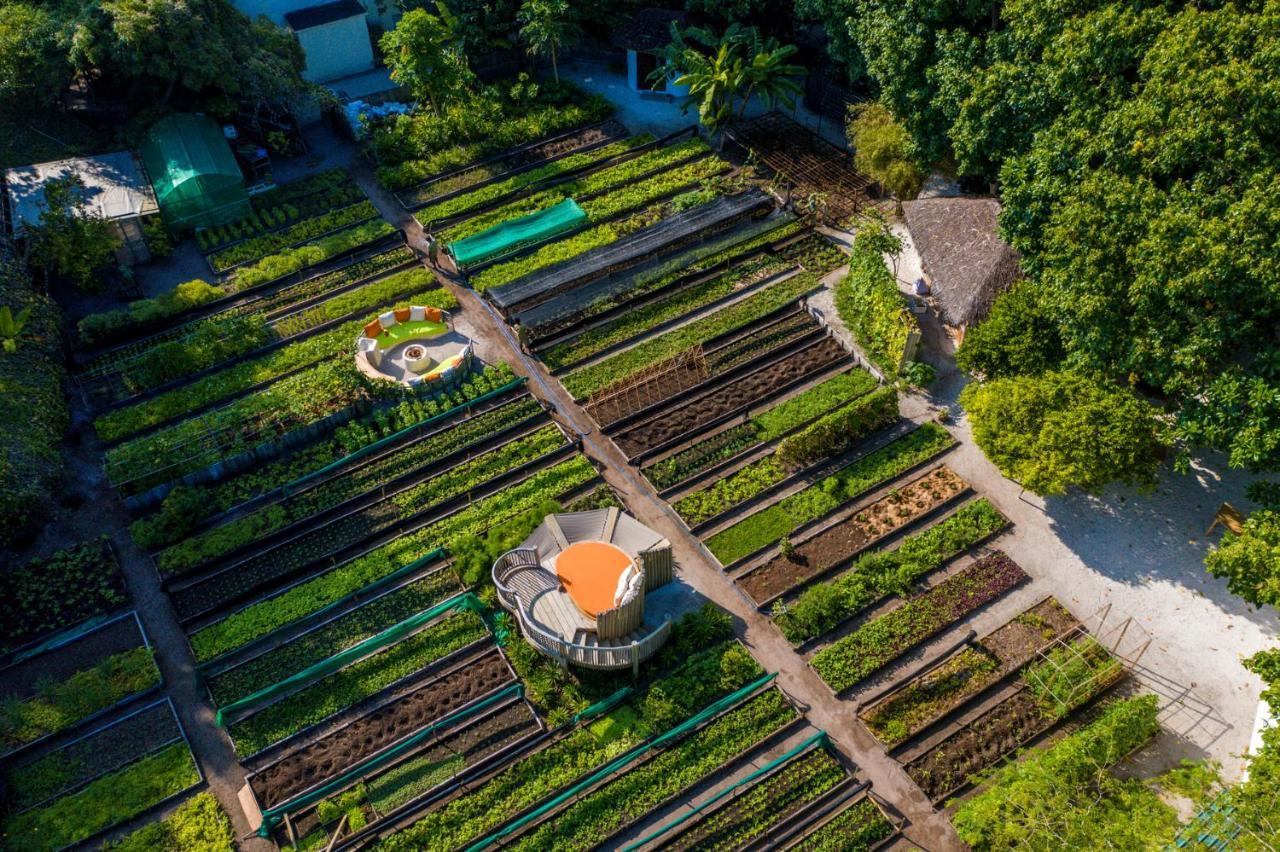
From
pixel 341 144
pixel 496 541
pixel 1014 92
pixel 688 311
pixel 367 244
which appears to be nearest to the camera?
pixel 496 541

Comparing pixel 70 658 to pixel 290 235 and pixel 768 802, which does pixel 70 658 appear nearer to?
pixel 290 235

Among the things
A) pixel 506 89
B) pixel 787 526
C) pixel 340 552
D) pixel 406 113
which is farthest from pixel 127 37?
pixel 787 526

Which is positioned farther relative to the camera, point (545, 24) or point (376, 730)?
point (545, 24)

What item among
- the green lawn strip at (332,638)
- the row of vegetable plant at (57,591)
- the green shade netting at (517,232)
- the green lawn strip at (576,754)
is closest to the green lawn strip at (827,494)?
the green lawn strip at (576,754)

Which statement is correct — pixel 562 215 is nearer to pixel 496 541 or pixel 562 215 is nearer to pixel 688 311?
pixel 688 311

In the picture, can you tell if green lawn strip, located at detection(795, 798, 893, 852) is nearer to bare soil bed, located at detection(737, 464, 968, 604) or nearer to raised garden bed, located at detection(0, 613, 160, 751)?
bare soil bed, located at detection(737, 464, 968, 604)

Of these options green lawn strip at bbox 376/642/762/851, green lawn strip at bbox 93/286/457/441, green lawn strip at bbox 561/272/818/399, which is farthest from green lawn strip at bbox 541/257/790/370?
green lawn strip at bbox 376/642/762/851

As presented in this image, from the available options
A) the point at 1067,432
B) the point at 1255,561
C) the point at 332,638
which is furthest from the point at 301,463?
the point at 1255,561
